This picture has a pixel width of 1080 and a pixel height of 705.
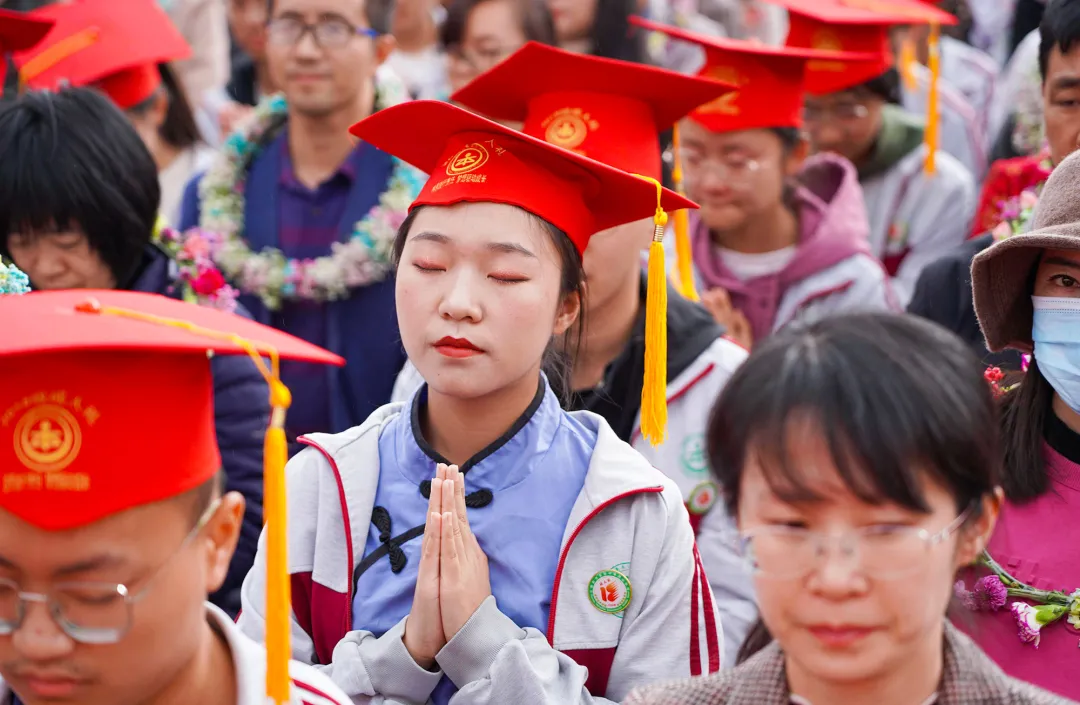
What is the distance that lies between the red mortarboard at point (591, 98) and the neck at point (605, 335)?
0.40 meters

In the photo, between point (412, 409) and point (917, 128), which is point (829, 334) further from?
point (917, 128)

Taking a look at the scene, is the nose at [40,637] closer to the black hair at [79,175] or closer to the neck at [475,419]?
the neck at [475,419]

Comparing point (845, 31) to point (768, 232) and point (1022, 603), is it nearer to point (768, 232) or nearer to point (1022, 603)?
point (768, 232)

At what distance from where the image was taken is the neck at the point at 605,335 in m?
4.20

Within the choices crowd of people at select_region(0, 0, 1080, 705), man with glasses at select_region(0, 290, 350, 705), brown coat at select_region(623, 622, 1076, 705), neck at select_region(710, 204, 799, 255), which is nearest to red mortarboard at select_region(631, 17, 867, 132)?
crowd of people at select_region(0, 0, 1080, 705)

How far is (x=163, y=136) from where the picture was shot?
6676 millimetres

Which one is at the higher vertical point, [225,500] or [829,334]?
[829,334]

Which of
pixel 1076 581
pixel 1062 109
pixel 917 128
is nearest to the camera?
pixel 1076 581

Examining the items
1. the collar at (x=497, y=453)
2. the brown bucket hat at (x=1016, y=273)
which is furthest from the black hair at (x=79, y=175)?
the brown bucket hat at (x=1016, y=273)

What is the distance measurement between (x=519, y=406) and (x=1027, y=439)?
1.11 m

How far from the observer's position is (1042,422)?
10.5 feet

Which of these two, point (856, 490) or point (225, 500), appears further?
point (225, 500)

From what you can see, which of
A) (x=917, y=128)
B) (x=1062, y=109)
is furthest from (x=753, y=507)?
(x=917, y=128)

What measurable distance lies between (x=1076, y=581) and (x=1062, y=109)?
6.50 feet
